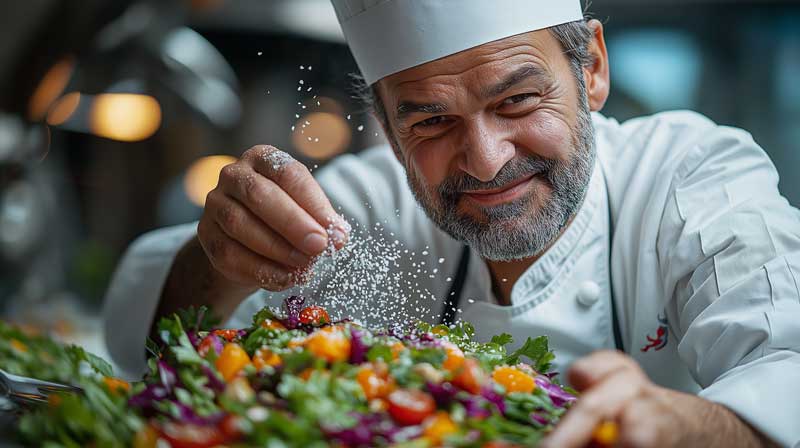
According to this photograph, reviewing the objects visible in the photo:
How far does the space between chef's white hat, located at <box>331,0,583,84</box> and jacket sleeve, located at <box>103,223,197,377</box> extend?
878mm

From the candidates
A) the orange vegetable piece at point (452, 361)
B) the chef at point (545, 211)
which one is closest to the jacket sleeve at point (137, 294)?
the chef at point (545, 211)

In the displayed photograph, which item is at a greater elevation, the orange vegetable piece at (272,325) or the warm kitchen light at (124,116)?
the warm kitchen light at (124,116)

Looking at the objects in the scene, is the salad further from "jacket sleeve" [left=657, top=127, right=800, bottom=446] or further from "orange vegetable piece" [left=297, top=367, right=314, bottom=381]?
"jacket sleeve" [left=657, top=127, right=800, bottom=446]

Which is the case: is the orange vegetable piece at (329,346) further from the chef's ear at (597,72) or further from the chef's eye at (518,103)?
the chef's ear at (597,72)

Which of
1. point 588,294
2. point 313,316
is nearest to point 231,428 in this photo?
point 313,316

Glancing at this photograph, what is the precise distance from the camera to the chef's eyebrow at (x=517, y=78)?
174cm

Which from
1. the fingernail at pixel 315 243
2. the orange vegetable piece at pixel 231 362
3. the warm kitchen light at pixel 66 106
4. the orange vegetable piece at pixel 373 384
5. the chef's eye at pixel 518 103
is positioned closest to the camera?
the orange vegetable piece at pixel 373 384

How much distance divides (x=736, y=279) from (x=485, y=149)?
1.83 feet

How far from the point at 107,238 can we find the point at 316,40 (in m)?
3.01

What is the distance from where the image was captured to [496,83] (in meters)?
1.74

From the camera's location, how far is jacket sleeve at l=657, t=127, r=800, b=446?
1321mm

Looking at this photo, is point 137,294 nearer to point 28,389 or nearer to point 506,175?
point 28,389

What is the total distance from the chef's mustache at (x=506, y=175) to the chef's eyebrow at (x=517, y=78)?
0.16 m

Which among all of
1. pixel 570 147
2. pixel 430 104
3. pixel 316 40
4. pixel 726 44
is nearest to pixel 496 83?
pixel 430 104
